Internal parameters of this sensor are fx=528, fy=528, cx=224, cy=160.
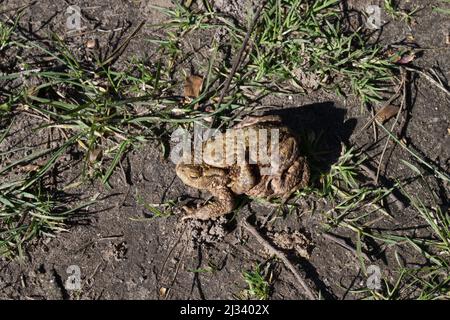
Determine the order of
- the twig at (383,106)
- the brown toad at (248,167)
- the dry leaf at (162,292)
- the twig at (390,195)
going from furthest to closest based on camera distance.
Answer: the twig at (383,106), the twig at (390,195), the dry leaf at (162,292), the brown toad at (248,167)

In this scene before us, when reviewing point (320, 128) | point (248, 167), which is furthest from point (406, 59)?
point (248, 167)

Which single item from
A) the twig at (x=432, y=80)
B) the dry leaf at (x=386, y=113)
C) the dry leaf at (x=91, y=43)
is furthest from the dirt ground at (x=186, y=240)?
the dry leaf at (x=91, y=43)

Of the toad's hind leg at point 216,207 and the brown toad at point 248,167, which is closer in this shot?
the brown toad at point 248,167

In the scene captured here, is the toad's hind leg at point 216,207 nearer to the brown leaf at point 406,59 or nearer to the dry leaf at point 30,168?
the dry leaf at point 30,168

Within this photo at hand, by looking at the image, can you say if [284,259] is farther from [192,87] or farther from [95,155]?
[95,155]

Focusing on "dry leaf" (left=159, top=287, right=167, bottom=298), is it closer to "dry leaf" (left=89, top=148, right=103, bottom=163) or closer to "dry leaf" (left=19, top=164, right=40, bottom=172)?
"dry leaf" (left=89, top=148, right=103, bottom=163)
